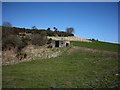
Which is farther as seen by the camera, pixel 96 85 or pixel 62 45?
pixel 62 45

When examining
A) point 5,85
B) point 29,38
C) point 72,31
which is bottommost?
point 5,85

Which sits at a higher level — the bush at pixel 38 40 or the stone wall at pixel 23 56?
the bush at pixel 38 40

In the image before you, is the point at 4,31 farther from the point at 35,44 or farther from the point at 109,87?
the point at 109,87

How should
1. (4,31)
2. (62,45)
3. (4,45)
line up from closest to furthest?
(4,45), (62,45), (4,31)

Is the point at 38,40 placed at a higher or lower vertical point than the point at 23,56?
higher

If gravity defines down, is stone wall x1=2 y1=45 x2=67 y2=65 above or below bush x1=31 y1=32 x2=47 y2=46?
below

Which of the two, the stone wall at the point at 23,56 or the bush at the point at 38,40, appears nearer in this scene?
the stone wall at the point at 23,56

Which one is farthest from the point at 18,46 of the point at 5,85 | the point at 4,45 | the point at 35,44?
the point at 5,85

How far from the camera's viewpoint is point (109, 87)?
297 inches

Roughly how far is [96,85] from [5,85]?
650cm

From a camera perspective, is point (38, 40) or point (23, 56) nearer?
point (23, 56)

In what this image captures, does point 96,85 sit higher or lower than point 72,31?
lower

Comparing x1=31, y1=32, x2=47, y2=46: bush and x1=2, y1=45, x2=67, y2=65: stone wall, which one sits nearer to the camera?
x1=2, y1=45, x2=67, y2=65: stone wall

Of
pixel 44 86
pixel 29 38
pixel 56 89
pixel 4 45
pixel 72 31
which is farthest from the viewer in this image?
pixel 72 31
